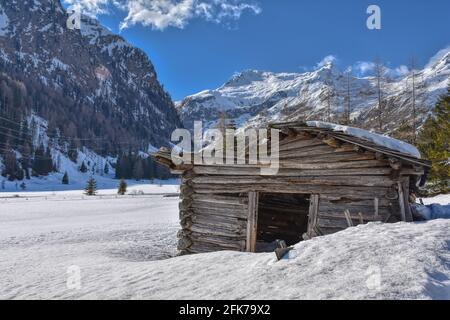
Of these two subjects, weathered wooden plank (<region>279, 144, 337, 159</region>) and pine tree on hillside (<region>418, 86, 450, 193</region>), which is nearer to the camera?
weathered wooden plank (<region>279, 144, 337, 159</region>)

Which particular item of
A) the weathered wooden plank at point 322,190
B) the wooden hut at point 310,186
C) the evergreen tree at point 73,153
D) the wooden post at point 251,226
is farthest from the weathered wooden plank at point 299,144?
the evergreen tree at point 73,153

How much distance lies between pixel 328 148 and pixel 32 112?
180538 millimetres

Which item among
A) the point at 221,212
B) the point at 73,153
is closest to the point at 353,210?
the point at 221,212

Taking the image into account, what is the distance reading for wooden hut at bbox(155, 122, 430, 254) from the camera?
8.73 meters

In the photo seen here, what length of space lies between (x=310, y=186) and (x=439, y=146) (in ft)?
58.8

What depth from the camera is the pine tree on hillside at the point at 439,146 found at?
2302 centimetres

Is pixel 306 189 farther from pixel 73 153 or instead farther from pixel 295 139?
pixel 73 153

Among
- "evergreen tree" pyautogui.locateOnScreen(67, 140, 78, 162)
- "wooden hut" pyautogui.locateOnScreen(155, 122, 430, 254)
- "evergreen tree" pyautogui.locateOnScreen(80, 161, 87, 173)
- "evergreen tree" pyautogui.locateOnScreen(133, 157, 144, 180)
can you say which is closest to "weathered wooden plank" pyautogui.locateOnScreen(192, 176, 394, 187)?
"wooden hut" pyautogui.locateOnScreen(155, 122, 430, 254)

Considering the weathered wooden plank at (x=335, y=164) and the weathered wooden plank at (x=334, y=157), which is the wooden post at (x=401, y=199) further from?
the weathered wooden plank at (x=334, y=157)

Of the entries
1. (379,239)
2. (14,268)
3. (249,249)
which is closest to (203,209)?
(249,249)

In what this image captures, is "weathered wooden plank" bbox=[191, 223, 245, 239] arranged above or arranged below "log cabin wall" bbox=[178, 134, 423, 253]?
below

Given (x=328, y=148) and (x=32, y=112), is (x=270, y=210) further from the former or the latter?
(x=32, y=112)

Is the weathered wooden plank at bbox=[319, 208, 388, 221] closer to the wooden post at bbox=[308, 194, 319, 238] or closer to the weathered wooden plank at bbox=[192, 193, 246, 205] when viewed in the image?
the wooden post at bbox=[308, 194, 319, 238]

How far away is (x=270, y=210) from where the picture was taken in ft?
51.0
